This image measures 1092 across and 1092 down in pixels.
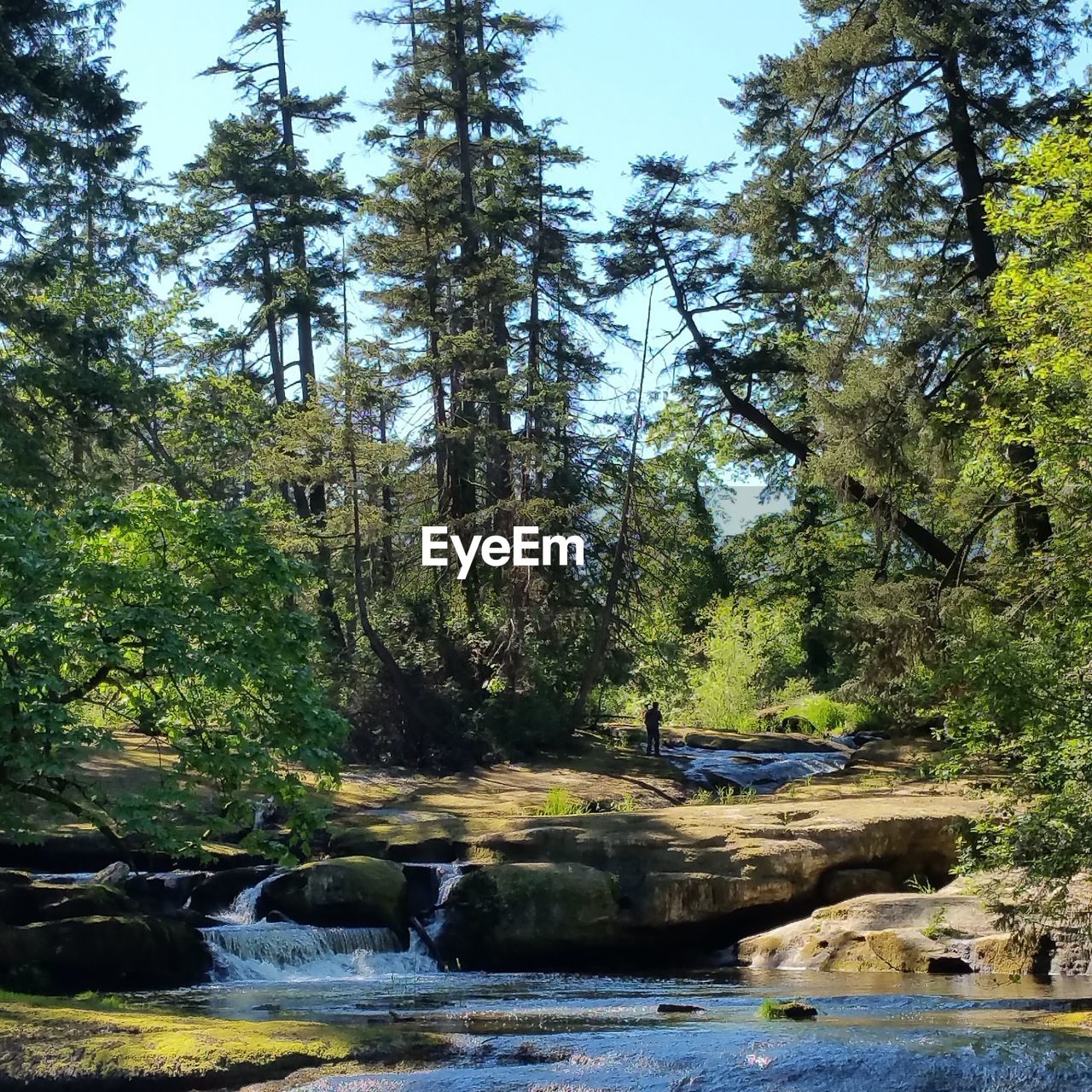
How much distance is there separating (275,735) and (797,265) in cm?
1706

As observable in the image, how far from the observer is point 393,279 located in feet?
102

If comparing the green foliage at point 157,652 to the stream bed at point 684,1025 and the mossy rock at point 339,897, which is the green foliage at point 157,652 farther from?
the mossy rock at point 339,897

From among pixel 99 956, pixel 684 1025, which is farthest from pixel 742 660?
pixel 684 1025

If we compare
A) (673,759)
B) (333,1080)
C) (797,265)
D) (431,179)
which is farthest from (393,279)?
(333,1080)

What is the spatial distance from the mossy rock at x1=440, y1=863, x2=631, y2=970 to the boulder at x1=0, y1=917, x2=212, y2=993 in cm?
318

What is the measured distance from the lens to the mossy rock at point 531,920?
15.5 meters

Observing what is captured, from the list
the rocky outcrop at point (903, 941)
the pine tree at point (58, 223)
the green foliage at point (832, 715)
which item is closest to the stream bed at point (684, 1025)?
the rocky outcrop at point (903, 941)

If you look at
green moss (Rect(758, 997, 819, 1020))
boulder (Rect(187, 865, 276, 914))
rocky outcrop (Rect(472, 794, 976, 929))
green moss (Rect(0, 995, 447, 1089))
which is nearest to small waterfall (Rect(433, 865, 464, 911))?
rocky outcrop (Rect(472, 794, 976, 929))

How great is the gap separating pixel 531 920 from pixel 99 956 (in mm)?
4972

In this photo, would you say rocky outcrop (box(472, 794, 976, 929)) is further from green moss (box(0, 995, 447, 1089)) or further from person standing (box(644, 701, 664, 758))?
person standing (box(644, 701, 664, 758))

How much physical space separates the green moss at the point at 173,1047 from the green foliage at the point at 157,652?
Answer: 1.52 m

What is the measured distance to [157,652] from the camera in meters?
10.1

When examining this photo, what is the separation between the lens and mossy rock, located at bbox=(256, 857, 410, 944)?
51.2ft

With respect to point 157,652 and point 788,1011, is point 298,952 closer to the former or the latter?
point 157,652
